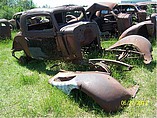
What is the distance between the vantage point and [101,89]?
360 centimetres

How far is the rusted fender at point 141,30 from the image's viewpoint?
7144 millimetres

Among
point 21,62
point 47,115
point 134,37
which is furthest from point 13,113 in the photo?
point 134,37

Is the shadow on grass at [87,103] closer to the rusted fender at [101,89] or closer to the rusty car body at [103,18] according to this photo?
the rusted fender at [101,89]

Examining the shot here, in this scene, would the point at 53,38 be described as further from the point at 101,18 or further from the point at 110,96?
the point at 101,18

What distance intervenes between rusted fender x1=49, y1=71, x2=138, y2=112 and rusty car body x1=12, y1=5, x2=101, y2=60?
1227 millimetres

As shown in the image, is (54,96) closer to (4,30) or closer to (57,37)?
(57,37)

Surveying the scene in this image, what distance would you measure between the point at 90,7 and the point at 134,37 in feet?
13.8

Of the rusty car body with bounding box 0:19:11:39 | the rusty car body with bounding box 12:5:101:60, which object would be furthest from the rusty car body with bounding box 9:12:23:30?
the rusty car body with bounding box 12:5:101:60

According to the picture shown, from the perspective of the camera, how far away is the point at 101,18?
979 cm

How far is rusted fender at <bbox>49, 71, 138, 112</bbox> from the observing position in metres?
3.54

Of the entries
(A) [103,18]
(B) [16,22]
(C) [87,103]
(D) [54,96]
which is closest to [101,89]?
(C) [87,103]

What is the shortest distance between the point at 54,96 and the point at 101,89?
2.94 feet

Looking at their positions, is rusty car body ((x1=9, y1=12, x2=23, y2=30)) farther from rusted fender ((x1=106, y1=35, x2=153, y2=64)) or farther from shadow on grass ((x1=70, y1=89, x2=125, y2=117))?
shadow on grass ((x1=70, y1=89, x2=125, y2=117))

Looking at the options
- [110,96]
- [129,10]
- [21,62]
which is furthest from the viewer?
[129,10]
